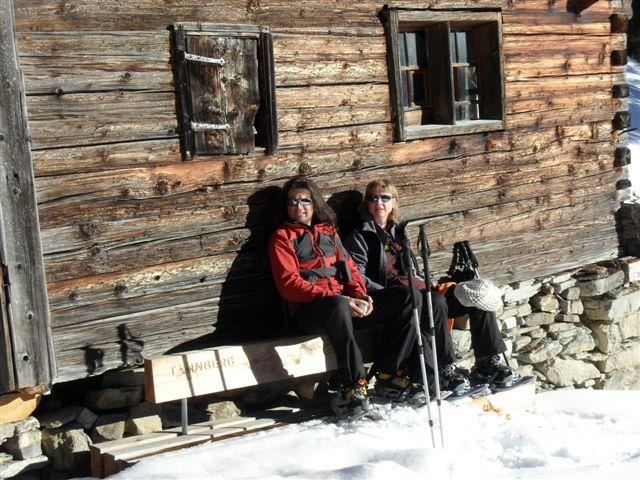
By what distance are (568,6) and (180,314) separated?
457 centimetres

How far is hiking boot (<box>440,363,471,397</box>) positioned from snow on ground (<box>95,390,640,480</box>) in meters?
0.13

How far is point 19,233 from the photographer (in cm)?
536

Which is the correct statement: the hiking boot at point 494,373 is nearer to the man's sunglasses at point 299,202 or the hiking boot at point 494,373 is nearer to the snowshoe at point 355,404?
the snowshoe at point 355,404

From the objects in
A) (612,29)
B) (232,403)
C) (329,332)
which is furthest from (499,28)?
(232,403)

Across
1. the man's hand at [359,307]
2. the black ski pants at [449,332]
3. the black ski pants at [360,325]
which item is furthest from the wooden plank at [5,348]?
the black ski pants at [449,332]

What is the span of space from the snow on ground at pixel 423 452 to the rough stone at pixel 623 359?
2.65 meters

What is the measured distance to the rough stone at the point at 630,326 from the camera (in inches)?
364

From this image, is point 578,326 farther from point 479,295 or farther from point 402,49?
point 402,49

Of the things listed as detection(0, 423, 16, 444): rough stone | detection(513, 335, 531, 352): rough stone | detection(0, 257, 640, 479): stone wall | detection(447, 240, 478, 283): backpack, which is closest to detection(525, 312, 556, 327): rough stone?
detection(0, 257, 640, 479): stone wall

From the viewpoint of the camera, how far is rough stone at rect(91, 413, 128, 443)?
596cm

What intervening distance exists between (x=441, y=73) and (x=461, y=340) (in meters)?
2.09

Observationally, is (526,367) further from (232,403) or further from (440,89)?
(232,403)

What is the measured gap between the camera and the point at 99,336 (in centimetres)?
582

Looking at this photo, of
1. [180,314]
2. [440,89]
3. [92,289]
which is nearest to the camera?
[92,289]
